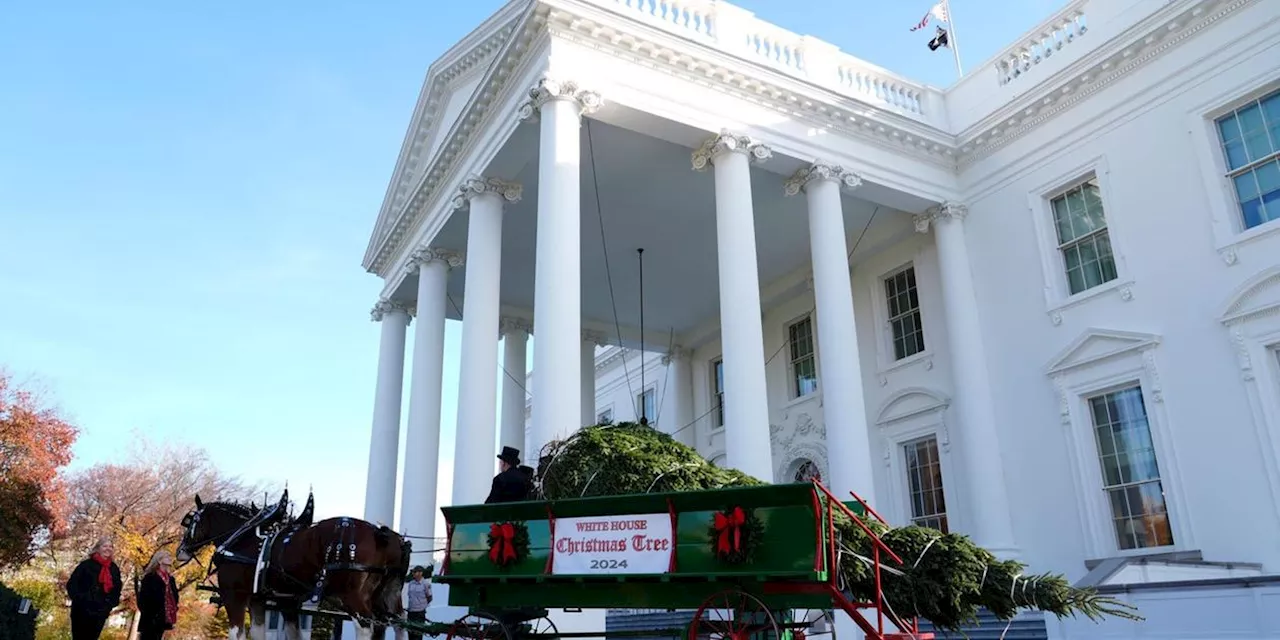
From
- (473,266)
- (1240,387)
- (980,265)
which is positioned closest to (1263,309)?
(1240,387)

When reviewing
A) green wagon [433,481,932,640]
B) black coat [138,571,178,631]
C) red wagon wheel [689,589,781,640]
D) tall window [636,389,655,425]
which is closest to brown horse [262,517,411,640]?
green wagon [433,481,932,640]

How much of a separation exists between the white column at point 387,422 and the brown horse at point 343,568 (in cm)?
943

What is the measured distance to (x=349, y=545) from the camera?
8352 millimetres

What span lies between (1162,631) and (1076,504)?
559cm

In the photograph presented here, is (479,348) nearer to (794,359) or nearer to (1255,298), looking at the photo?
(794,359)

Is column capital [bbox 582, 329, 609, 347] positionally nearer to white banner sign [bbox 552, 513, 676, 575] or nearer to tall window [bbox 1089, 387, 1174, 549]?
tall window [bbox 1089, 387, 1174, 549]

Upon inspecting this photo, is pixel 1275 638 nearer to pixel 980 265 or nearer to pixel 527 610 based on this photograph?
pixel 527 610

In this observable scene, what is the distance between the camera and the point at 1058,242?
15164 mm

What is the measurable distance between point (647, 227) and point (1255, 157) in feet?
35.4

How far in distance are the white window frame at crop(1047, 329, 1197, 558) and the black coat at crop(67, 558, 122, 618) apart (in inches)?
538

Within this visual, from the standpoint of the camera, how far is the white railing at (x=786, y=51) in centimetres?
1431

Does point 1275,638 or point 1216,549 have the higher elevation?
point 1216,549

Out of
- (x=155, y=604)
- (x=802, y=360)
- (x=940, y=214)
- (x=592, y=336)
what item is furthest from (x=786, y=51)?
(x=155, y=604)

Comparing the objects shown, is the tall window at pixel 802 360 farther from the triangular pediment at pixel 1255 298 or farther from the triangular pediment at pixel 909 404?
the triangular pediment at pixel 1255 298
